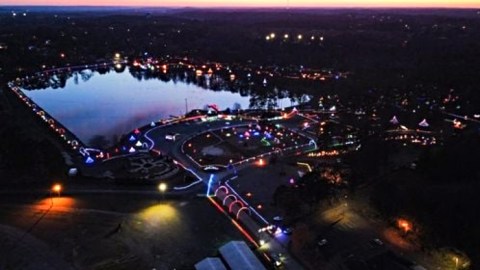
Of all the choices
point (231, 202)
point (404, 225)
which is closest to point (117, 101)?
point (231, 202)

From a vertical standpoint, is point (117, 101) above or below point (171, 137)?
below

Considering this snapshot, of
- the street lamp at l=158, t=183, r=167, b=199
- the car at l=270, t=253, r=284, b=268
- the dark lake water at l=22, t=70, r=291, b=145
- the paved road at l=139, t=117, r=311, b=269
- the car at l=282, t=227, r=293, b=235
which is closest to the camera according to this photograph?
the car at l=270, t=253, r=284, b=268

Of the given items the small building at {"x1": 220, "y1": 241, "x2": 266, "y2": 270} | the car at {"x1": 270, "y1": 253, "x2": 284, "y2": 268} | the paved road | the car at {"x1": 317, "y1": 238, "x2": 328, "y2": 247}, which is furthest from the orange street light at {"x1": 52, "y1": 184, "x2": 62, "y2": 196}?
the car at {"x1": 317, "y1": 238, "x2": 328, "y2": 247}

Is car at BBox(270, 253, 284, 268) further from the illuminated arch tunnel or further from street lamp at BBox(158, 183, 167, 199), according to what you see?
street lamp at BBox(158, 183, 167, 199)

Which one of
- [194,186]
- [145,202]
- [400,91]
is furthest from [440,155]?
[400,91]

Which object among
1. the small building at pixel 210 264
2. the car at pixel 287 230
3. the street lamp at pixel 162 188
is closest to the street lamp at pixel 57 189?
the street lamp at pixel 162 188

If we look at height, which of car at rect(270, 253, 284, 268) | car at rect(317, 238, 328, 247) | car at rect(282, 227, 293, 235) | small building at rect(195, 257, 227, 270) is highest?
small building at rect(195, 257, 227, 270)

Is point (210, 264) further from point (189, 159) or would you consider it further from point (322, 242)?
point (189, 159)

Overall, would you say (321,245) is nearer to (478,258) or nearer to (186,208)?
(478,258)

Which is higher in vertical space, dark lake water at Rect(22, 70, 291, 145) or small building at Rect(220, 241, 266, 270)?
small building at Rect(220, 241, 266, 270)
